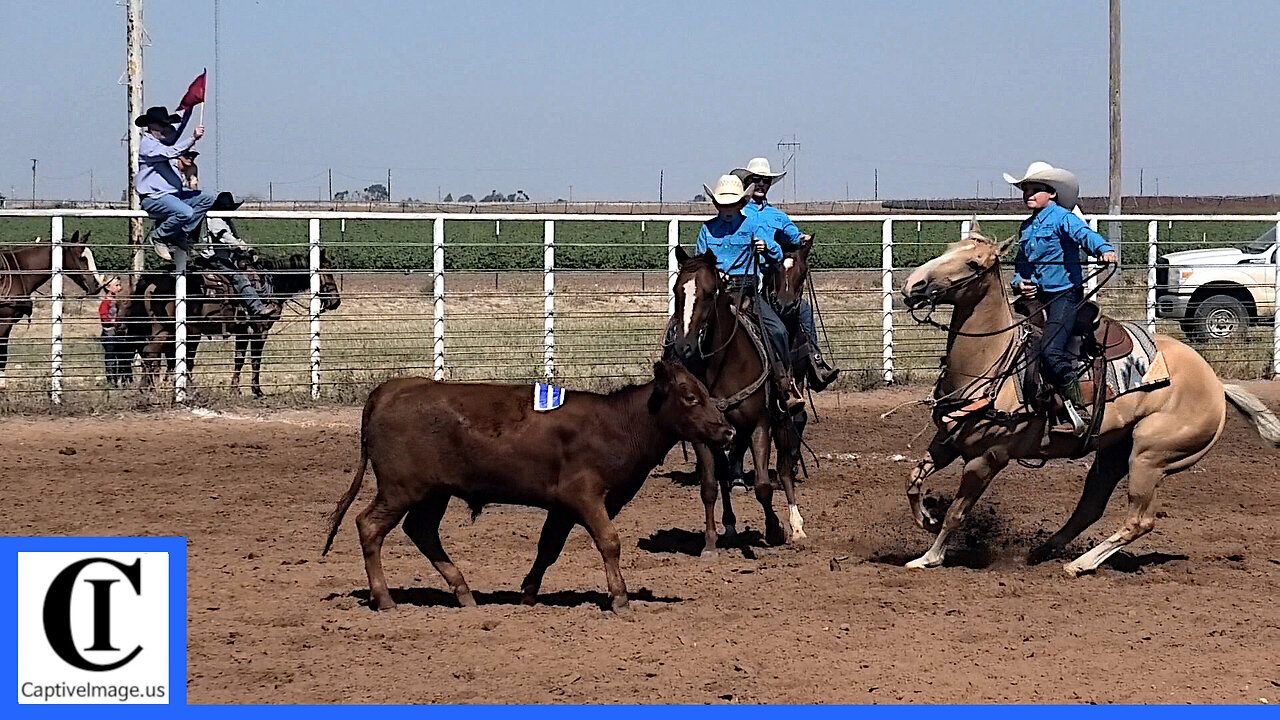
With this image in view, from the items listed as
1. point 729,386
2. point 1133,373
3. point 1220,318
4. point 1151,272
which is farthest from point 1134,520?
point 1220,318

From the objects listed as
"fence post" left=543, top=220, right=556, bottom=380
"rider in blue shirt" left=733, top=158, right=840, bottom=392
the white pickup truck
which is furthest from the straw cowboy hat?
the white pickup truck

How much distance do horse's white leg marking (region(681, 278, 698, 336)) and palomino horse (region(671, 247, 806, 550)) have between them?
0.03m

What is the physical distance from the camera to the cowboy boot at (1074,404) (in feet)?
26.7

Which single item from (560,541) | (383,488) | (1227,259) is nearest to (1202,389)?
(560,541)

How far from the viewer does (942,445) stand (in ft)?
27.6

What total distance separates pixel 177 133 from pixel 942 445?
923cm

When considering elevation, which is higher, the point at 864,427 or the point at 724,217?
the point at 724,217

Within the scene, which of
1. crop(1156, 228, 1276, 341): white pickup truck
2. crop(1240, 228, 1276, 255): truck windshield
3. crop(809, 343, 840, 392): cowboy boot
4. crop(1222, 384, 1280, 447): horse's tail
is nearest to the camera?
crop(1222, 384, 1280, 447): horse's tail

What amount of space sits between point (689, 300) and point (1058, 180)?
6.91 feet

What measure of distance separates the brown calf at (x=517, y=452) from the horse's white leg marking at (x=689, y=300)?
3.83 ft

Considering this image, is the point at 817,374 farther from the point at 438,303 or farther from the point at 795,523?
the point at 438,303

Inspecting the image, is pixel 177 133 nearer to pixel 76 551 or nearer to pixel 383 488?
pixel 383 488

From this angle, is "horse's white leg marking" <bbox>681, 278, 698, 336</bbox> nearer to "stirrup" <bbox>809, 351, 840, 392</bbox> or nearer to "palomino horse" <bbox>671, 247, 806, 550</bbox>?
"palomino horse" <bbox>671, 247, 806, 550</bbox>

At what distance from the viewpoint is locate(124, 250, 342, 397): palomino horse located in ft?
47.7
